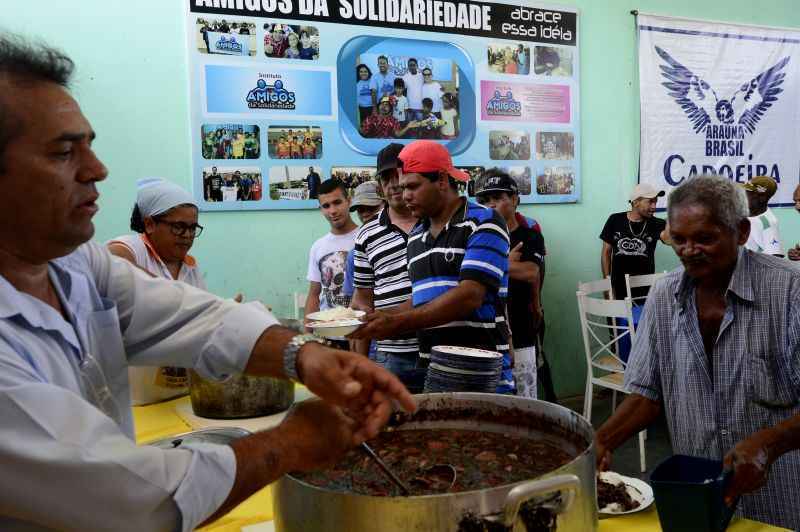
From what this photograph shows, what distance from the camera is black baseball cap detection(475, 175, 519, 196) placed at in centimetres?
418

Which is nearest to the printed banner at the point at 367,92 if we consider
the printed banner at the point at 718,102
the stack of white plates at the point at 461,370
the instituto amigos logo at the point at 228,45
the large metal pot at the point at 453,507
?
the instituto amigos logo at the point at 228,45

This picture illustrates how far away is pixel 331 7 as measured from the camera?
166 inches

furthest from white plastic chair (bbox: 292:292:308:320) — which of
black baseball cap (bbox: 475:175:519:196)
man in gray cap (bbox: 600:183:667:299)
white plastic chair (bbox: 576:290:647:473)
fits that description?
man in gray cap (bbox: 600:183:667:299)

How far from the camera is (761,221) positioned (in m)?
4.97

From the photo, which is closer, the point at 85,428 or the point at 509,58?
the point at 85,428

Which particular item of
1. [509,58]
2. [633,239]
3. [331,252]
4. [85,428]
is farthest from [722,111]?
[85,428]

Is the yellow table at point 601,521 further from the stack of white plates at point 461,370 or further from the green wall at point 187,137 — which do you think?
the green wall at point 187,137

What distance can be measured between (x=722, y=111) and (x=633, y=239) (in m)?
1.65

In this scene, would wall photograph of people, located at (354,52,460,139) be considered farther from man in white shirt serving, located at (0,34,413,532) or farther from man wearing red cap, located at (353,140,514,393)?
man in white shirt serving, located at (0,34,413,532)

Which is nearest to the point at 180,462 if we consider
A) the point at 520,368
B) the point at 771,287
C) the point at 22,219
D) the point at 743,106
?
the point at 22,219

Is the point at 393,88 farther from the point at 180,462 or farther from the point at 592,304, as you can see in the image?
the point at 180,462

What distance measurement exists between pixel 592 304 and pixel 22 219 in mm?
3659

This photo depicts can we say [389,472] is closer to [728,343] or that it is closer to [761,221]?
[728,343]

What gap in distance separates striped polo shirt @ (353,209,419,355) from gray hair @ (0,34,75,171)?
2026 mm
